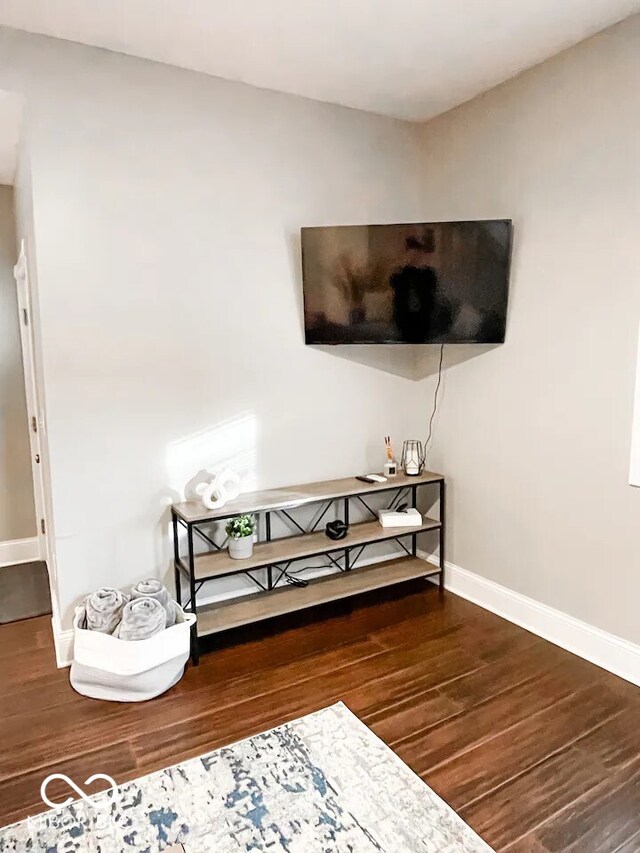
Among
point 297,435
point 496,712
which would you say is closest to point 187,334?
point 297,435

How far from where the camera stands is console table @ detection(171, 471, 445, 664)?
112 inches

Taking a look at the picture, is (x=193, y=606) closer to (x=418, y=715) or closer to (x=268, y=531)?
(x=268, y=531)

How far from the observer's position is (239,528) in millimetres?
2920

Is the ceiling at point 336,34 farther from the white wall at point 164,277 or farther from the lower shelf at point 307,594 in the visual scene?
the lower shelf at point 307,594

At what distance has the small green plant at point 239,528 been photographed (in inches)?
115

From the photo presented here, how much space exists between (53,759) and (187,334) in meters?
1.92

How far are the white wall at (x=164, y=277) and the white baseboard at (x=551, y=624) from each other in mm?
1094

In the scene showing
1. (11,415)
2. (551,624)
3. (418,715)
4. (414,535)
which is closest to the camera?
(418,715)

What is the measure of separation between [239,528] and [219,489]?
0.75 ft

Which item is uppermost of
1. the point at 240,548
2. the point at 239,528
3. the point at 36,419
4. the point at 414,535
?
the point at 36,419

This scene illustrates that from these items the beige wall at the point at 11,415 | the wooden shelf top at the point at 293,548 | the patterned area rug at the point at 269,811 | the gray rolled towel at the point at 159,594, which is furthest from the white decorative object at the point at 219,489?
the beige wall at the point at 11,415

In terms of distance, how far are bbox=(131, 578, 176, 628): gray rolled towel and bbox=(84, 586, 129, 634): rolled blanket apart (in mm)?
86

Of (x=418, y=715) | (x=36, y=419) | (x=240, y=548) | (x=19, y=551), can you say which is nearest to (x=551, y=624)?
(x=418, y=715)
